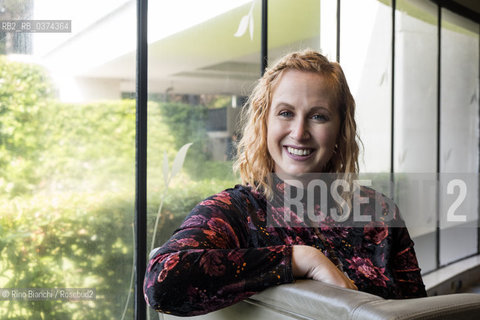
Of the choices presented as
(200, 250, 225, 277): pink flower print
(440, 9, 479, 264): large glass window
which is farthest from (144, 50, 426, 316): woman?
(440, 9, 479, 264): large glass window

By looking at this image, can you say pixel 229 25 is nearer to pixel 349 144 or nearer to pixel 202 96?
pixel 202 96

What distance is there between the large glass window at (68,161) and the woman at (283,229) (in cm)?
96

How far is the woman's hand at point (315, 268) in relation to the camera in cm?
120

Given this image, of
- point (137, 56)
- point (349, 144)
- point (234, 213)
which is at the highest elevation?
point (137, 56)

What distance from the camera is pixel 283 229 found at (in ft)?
4.85

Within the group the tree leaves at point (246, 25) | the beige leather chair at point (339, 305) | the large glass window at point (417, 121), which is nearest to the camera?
→ the beige leather chair at point (339, 305)

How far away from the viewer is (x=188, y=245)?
1258 millimetres

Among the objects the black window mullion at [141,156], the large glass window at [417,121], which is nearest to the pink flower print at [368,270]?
the black window mullion at [141,156]

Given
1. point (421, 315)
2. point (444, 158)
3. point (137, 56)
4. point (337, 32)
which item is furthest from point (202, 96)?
point (444, 158)

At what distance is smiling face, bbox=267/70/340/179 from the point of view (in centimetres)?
156

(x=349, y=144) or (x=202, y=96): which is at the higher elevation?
(x=202, y=96)

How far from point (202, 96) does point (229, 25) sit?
496mm

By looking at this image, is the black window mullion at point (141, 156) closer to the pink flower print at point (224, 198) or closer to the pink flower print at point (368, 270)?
the pink flower print at point (224, 198)

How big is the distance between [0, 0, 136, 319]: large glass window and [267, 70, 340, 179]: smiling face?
1.11m
